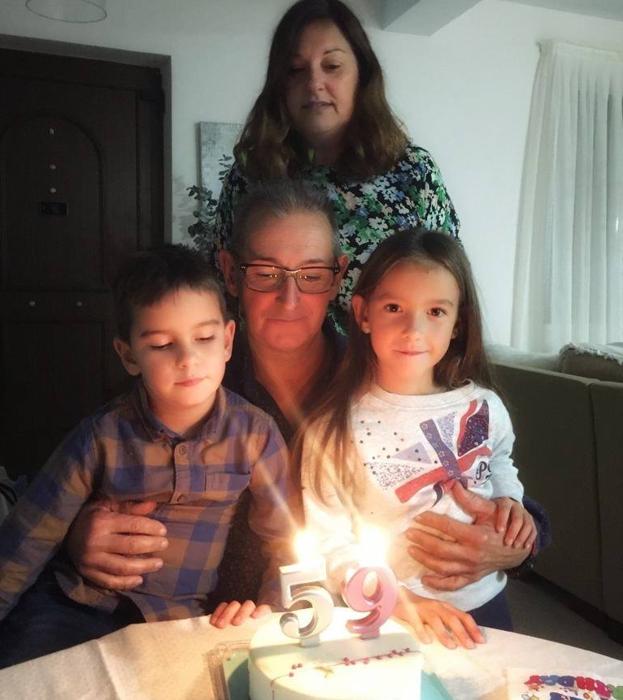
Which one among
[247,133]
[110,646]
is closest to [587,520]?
[247,133]

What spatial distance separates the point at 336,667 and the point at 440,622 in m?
0.31

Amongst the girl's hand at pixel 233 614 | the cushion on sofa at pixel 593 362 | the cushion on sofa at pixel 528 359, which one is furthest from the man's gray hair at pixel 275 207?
the cushion on sofa at pixel 528 359

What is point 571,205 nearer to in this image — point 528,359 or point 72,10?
point 528,359

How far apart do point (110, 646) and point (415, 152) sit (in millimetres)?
1456

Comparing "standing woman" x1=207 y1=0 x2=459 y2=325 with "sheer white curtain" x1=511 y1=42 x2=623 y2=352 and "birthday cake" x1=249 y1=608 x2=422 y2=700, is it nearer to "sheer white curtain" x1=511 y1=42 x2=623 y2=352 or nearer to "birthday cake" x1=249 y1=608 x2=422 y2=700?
"birthday cake" x1=249 y1=608 x2=422 y2=700

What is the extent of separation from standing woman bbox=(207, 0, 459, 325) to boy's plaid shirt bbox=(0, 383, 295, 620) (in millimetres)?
583

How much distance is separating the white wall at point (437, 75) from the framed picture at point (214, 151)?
8 cm


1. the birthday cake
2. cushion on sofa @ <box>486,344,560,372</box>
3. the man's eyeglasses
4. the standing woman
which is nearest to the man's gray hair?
the man's eyeglasses

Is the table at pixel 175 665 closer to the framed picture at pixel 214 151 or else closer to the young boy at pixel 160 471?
the young boy at pixel 160 471

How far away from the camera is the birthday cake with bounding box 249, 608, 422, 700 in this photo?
717 mm

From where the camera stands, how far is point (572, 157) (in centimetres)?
509

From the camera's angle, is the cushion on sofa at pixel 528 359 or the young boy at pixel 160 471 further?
the cushion on sofa at pixel 528 359

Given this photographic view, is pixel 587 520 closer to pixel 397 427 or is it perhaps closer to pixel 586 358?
pixel 586 358

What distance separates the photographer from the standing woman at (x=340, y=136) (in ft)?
5.68
